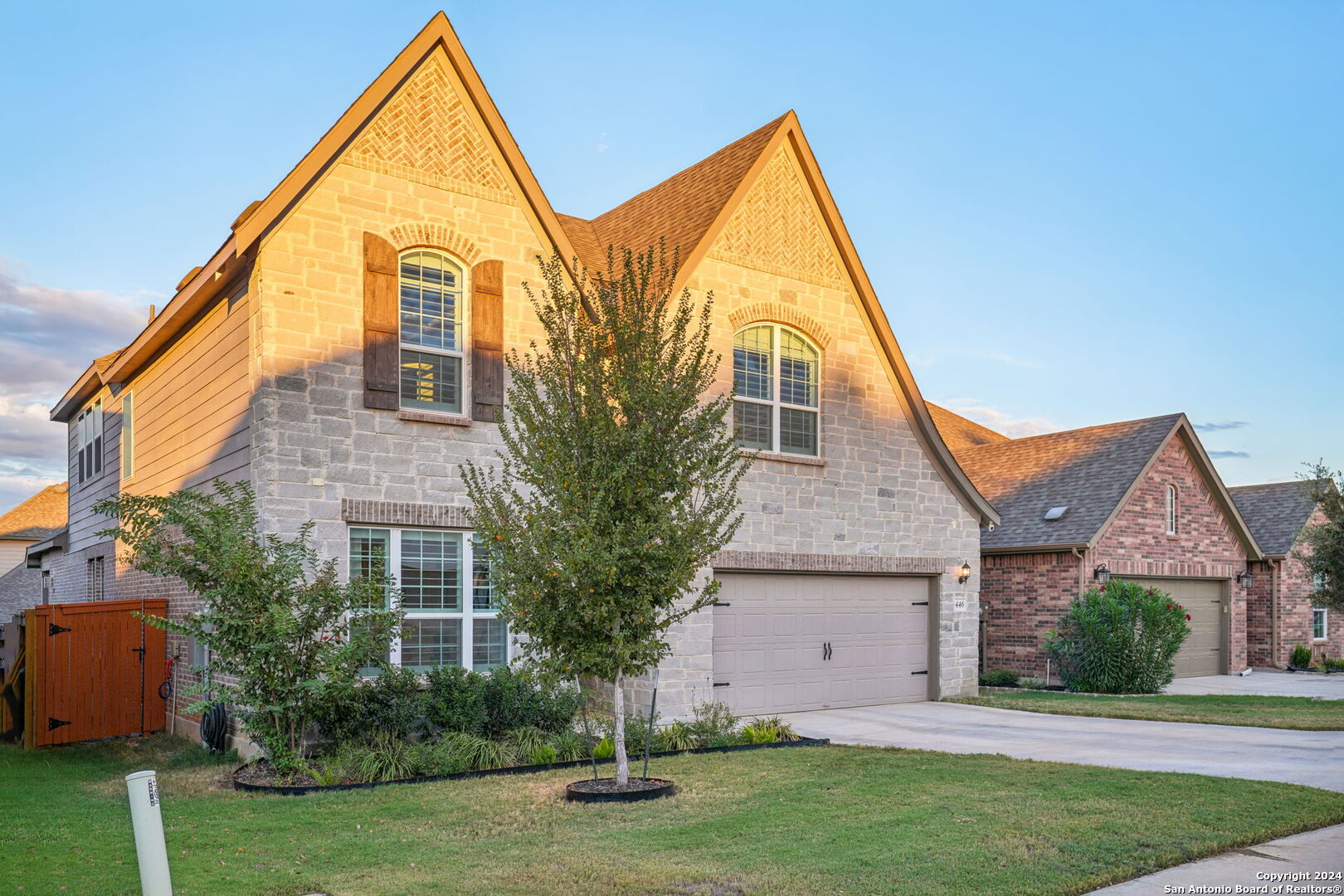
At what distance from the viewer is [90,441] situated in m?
20.4

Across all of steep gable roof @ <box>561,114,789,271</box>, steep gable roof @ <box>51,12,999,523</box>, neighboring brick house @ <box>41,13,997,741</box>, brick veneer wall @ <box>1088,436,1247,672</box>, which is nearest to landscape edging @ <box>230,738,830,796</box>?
neighboring brick house @ <box>41,13,997,741</box>

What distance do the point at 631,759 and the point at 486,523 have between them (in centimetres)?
356

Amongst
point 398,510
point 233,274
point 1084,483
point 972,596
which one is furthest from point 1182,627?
point 233,274

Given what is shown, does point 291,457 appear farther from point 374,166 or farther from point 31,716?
point 31,716

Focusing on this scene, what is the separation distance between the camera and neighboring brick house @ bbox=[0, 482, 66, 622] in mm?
34875

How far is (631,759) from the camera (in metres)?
11.7

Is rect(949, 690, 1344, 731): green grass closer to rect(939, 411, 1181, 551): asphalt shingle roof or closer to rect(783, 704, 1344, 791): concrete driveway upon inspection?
rect(783, 704, 1344, 791): concrete driveway

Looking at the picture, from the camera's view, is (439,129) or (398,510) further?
(439,129)

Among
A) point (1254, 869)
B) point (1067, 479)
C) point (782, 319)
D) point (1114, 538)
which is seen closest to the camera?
point (1254, 869)

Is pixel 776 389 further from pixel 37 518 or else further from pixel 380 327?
pixel 37 518

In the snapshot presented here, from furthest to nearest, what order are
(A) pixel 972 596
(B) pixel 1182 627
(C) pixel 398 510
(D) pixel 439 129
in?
(B) pixel 1182 627 < (A) pixel 972 596 < (D) pixel 439 129 < (C) pixel 398 510

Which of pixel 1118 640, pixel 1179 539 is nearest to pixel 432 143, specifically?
pixel 1118 640

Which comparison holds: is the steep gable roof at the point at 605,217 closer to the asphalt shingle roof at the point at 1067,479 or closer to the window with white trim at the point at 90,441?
the window with white trim at the point at 90,441

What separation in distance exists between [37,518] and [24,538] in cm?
130
